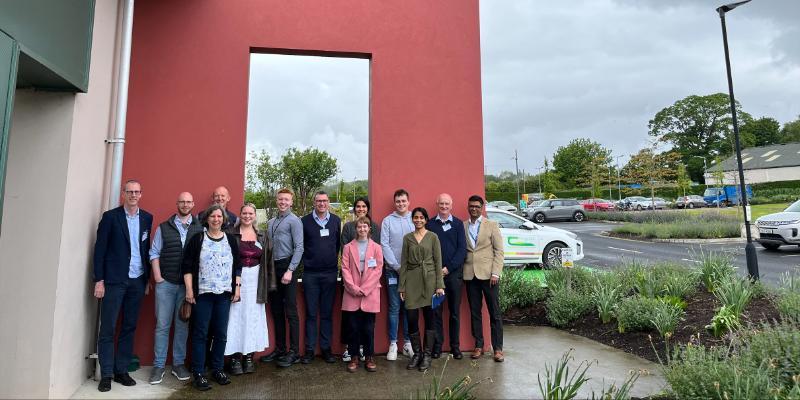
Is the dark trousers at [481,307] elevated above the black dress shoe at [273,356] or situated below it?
above

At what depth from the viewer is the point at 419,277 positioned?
4496 millimetres

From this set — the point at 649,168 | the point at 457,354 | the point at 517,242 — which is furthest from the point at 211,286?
the point at 649,168

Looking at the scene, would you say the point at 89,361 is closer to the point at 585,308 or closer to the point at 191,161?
the point at 191,161

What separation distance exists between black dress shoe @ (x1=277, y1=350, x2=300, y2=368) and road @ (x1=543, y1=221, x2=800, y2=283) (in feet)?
26.8

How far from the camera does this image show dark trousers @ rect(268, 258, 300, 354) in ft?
14.9

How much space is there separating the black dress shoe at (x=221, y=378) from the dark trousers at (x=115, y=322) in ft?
2.72

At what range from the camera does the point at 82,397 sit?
144 inches

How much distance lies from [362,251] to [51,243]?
108 inches

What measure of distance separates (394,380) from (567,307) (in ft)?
10.6

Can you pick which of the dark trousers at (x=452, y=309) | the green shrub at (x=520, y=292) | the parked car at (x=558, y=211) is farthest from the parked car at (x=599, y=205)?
the dark trousers at (x=452, y=309)

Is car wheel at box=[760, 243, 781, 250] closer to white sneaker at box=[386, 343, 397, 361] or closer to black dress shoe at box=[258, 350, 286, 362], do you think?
white sneaker at box=[386, 343, 397, 361]

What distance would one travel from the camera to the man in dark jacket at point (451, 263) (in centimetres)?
475

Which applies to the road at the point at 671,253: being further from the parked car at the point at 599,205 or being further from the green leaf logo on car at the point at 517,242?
the parked car at the point at 599,205

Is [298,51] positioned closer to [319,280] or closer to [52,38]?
[52,38]
